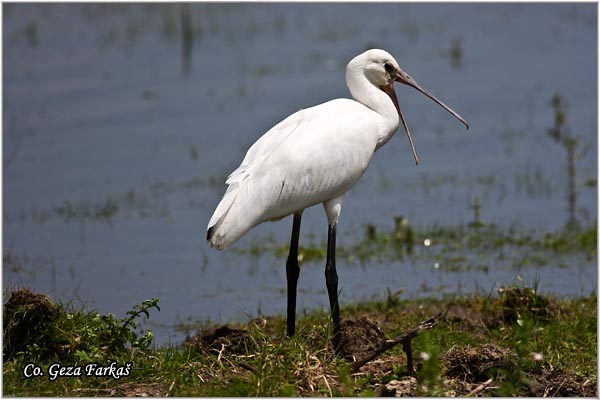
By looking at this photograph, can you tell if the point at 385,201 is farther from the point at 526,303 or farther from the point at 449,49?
the point at 449,49

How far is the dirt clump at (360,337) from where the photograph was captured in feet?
22.4

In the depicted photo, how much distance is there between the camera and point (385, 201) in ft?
37.2

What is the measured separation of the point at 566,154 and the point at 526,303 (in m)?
4.64

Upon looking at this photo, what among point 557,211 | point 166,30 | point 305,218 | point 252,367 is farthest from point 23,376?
point 166,30

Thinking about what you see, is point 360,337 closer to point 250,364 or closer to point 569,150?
point 250,364

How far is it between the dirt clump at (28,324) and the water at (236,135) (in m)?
1.82

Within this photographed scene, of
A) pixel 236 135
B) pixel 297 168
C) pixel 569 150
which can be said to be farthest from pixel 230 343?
pixel 236 135

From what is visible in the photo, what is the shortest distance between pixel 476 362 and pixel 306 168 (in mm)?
1557

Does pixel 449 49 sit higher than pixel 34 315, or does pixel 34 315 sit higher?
pixel 449 49

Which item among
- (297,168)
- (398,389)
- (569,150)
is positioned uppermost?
(569,150)

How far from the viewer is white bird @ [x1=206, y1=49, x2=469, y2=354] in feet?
22.3

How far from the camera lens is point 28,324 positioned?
6.48 m

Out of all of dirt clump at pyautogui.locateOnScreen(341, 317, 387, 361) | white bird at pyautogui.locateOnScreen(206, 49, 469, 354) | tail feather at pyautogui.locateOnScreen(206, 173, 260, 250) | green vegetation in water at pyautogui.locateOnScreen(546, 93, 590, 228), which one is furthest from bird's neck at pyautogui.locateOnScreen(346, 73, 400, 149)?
green vegetation in water at pyautogui.locateOnScreen(546, 93, 590, 228)

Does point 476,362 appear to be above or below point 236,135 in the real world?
below
